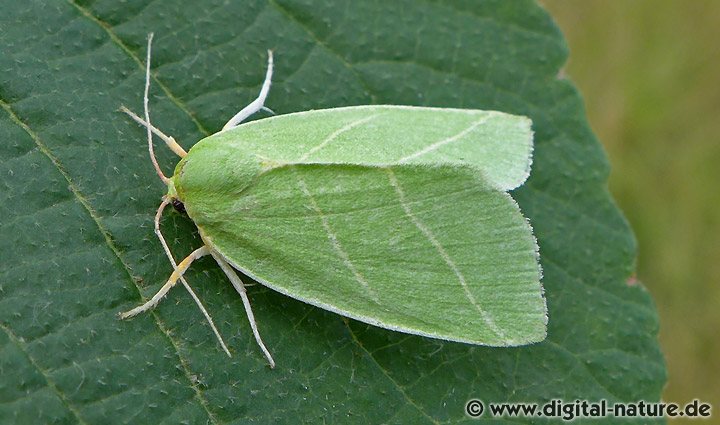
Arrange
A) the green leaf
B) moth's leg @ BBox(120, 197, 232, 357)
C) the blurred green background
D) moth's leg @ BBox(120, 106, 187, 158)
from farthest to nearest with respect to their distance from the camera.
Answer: the blurred green background, moth's leg @ BBox(120, 106, 187, 158), moth's leg @ BBox(120, 197, 232, 357), the green leaf

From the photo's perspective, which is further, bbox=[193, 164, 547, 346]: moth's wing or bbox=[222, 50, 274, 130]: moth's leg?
bbox=[222, 50, 274, 130]: moth's leg

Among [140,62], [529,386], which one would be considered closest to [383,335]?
[529,386]

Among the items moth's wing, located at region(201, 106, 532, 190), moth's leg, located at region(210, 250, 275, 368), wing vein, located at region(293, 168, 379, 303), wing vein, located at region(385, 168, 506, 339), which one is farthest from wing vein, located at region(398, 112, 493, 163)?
moth's leg, located at region(210, 250, 275, 368)

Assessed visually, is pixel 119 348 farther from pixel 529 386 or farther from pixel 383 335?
pixel 529 386

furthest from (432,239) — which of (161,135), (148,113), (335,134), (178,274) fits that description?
(148,113)

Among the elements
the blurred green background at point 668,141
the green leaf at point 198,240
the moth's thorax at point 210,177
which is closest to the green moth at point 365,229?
the moth's thorax at point 210,177

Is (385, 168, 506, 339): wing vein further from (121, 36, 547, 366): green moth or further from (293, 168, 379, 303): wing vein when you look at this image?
(293, 168, 379, 303): wing vein
